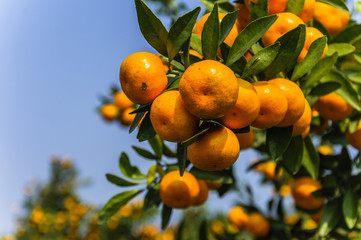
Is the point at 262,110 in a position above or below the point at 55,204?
above

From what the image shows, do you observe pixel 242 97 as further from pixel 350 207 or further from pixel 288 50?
pixel 350 207

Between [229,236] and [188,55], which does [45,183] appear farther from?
[188,55]

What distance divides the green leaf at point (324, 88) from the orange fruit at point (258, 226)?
1121mm

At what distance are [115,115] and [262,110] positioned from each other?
1848 millimetres

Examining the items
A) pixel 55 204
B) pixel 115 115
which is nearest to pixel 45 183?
pixel 55 204

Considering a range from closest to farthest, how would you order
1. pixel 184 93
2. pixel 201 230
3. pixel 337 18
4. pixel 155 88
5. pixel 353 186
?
pixel 184 93 → pixel 155 88 → pixel 337 18 → pixel 353 186 → pixel 201 230

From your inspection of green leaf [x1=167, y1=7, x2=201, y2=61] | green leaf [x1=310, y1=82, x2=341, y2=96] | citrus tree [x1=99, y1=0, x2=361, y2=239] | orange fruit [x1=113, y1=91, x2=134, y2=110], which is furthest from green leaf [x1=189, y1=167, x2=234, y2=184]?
orange fruit [x1=113, y1=91, x2=134, y2=110]

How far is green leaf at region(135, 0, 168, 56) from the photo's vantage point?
3.33 ft

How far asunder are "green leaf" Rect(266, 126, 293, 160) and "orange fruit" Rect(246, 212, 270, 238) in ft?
3.90

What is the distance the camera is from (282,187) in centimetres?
276

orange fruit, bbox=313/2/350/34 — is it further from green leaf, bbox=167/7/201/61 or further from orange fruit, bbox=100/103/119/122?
orange fruit, bbox=100/103/119/122

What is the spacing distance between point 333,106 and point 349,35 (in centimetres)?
34

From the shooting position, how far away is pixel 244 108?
979 mm

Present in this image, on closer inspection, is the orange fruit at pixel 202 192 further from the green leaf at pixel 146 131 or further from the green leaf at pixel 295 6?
the green leaf at pixel 295 6
